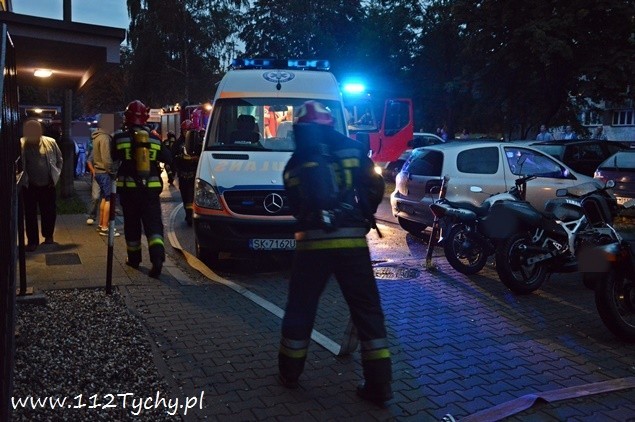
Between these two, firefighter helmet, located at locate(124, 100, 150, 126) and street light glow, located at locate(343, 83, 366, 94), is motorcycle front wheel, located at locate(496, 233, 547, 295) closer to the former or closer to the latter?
firefighter helmet, located at locate(124, 100, 150, 126)

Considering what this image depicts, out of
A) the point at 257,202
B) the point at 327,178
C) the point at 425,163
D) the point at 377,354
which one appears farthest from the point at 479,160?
the point at 377,354

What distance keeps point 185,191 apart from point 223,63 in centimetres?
3511

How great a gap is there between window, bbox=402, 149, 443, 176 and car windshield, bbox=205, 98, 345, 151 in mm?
1956

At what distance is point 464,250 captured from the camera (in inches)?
312

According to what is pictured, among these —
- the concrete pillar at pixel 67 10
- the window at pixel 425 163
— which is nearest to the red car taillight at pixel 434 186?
the window at pixel 425 163

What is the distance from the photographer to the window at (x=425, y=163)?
9898mm

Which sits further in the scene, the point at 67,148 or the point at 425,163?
the point at 67,148

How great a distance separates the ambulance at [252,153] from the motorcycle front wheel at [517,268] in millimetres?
2496

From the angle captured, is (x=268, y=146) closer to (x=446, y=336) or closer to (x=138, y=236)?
(x=138, y=236)

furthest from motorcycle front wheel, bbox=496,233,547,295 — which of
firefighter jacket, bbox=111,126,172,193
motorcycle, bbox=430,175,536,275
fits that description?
firefighter jacket, bbox=111,126,172,193

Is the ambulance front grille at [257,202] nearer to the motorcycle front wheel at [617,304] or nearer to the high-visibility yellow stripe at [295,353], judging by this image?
the high-visibility yellow stripe at [295,353]

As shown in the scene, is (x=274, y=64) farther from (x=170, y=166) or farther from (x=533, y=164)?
(x=533, y=164)

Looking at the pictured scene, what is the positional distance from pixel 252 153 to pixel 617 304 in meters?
4.76

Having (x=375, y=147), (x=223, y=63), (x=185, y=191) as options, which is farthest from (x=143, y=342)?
(x=223, y=63)
